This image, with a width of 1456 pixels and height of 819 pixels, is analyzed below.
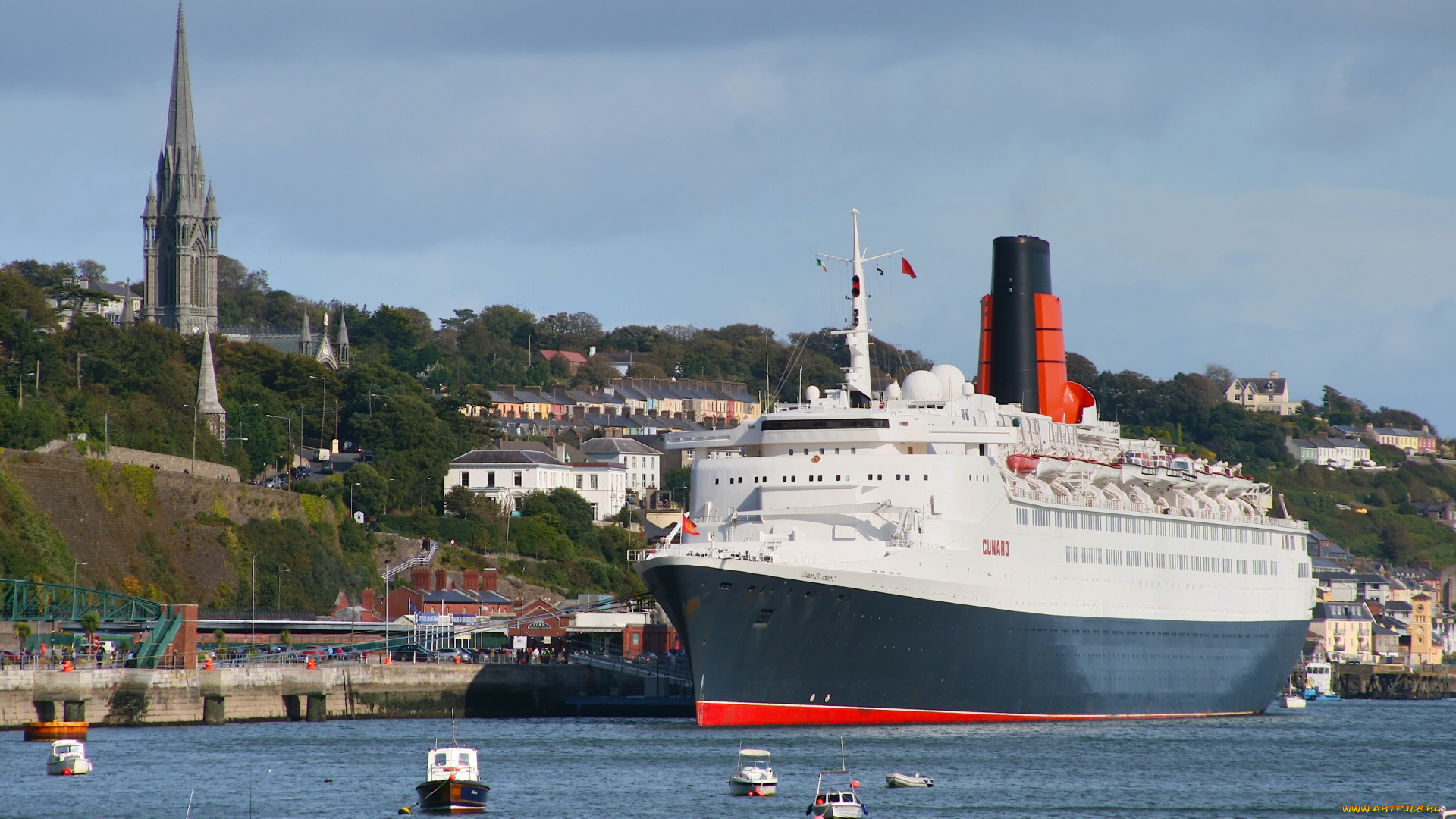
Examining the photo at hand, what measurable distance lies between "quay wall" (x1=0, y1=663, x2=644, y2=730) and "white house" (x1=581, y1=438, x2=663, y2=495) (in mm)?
67676

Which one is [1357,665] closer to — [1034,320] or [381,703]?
[1034,320]

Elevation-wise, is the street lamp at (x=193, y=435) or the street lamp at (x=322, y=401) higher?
Result: the street lamp at (x=322, y=401)

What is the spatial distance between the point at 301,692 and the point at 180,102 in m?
120

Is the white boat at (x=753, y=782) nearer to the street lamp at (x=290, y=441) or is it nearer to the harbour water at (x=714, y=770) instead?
the harbour water at (x=714, y=770)

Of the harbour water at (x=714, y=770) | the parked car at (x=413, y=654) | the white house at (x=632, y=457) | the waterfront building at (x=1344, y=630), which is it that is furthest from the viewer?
the white house at (x=632, y=457)

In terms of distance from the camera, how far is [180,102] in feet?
567

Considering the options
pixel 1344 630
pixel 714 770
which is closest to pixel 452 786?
pixel 714 770

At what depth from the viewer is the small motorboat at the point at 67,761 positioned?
147 feet

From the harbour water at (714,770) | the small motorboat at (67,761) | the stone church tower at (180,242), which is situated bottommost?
the harbour water at (714,770)

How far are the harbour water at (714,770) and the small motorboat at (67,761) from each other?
0.37 metres

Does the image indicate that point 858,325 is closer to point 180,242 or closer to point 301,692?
point 301,692

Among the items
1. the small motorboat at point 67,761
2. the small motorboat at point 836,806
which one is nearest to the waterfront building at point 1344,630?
the small motorboat at point 836,806

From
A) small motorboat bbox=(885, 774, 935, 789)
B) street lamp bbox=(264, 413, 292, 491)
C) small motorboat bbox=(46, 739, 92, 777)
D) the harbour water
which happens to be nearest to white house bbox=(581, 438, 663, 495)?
street lamp bbox=(264, 413, 292, 491)

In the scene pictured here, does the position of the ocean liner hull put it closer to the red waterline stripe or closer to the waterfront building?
the red waterline stripe
